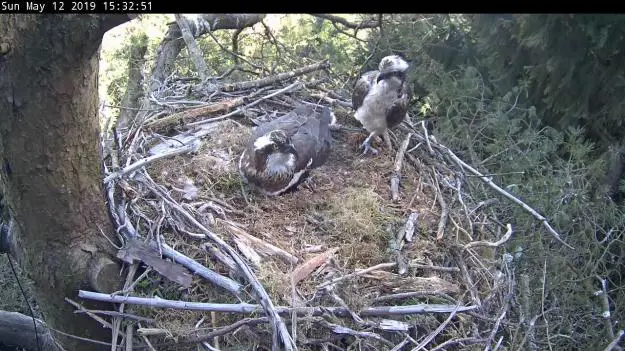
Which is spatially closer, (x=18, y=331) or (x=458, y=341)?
(x=458, y=341)

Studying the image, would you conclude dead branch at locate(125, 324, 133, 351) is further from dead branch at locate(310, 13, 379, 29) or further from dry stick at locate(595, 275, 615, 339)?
dead branch at locate(310, 13, 379, 29)

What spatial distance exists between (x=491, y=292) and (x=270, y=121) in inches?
79.4

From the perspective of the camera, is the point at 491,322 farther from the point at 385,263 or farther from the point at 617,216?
the point at 617,216

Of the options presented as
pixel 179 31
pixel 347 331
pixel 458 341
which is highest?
pixel 179 31

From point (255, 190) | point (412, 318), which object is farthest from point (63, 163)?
point (412, 318)

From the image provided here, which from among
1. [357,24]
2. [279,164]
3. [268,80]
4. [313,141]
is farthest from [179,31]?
[279,164]

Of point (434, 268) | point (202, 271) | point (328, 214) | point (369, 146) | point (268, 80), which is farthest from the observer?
point (268, 80)

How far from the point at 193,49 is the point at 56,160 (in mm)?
2694

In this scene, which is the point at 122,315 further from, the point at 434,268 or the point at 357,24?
the point at 357,24

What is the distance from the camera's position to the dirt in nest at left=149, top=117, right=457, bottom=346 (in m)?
3.25

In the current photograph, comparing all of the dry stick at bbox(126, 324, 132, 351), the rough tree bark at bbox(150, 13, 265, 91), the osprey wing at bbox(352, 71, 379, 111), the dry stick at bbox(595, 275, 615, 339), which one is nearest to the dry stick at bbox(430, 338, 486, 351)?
the dry stick at bbox(595, 275, 615, 339)

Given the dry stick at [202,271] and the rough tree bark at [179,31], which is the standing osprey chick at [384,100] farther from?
the dry stick at [202,271]

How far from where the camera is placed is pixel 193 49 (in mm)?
5219

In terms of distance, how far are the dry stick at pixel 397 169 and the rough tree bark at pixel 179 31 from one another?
6.75ft
